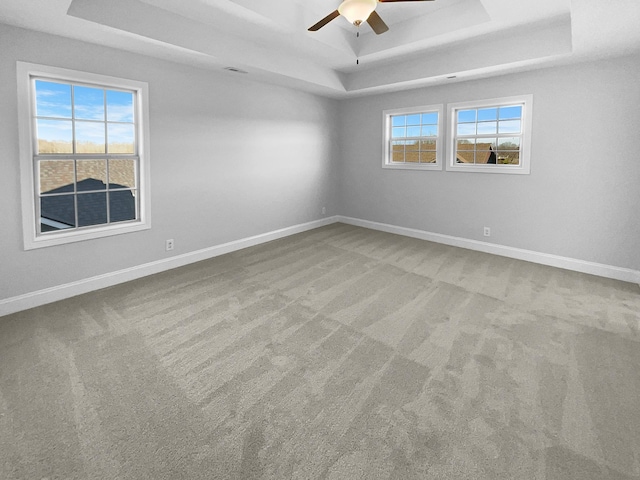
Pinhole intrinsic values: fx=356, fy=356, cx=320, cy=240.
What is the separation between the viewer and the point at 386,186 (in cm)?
641

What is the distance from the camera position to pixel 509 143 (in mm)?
5082

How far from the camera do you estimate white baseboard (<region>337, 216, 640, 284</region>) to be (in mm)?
4207

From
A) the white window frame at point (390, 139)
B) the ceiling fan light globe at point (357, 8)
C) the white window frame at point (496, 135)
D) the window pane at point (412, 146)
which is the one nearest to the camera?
the ceiling fan light globe at point (357, 8)

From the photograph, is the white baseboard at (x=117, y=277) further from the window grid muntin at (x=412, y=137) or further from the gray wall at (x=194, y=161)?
the window grid muntin at (x=412, y=137)

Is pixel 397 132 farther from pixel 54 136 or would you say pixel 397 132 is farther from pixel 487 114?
pixel 54 136

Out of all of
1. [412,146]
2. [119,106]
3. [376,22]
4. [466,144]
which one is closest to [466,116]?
[466,144]

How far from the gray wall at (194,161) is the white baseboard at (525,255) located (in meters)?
1.67

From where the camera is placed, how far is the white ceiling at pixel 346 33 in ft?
9.80

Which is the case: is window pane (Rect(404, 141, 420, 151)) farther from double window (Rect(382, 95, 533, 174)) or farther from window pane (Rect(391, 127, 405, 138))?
window pane (Rect(391, 127, 405, 138))

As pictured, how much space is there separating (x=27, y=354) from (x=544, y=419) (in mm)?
3389

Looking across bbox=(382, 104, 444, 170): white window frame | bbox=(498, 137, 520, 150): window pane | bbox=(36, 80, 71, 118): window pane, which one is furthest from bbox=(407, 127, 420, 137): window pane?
bbox=(36, 80, 71, 118): window pane

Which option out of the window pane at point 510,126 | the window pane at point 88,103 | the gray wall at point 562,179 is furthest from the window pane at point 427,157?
the window pane at point 88,103

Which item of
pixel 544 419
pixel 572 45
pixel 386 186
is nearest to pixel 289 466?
pixel 544 419

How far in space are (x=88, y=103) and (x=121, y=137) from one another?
16.8 inches
